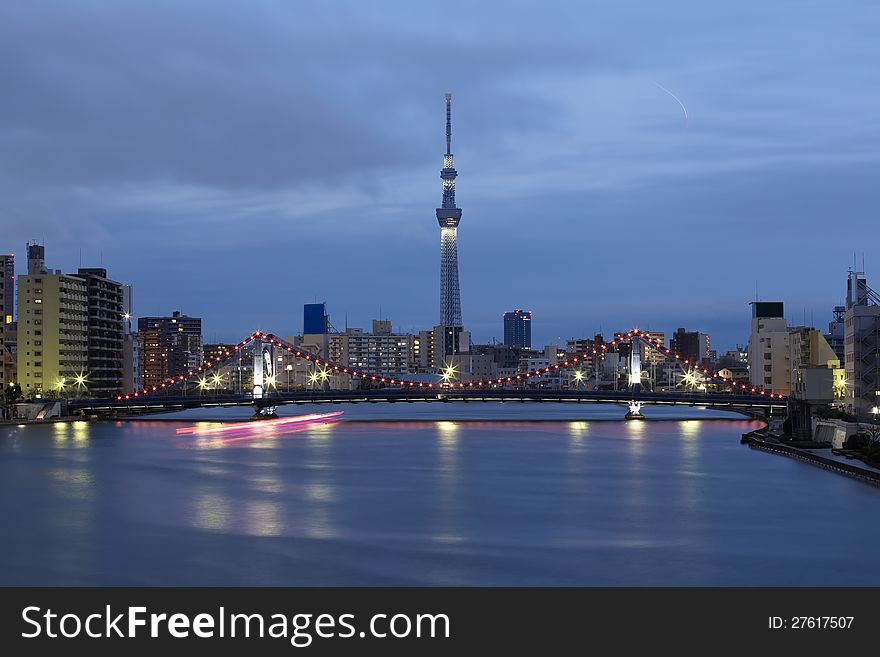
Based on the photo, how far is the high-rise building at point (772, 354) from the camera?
75812 millimetres

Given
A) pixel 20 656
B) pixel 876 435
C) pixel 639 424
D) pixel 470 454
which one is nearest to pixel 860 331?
pixel 876 435

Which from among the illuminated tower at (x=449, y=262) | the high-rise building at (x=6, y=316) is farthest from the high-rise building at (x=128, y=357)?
the illuminated tower at (x=449, y=262)

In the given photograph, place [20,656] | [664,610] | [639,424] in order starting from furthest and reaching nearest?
[639,424] < [664,610] < [20,656]

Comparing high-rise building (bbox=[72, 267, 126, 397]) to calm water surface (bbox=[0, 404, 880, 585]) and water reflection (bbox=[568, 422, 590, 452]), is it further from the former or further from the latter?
water reflection (bbox=[568, 422, 590, 452])

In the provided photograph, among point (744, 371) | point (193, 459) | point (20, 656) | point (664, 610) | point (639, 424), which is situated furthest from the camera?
point (744, 371)

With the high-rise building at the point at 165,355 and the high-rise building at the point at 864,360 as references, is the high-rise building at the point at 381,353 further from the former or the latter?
the high-rise building at the point at 864,360

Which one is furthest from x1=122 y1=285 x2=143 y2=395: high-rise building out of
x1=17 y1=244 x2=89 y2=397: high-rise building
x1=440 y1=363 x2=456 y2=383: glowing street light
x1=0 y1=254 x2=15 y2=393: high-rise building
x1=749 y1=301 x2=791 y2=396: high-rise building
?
x1=749 y1=301 x2=791 y2=396: high-rise building

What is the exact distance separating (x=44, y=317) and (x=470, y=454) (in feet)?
131

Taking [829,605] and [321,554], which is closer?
[829,605]

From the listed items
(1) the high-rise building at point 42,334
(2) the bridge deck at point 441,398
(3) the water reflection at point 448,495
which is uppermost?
(1) the high-rise building at point 42,334

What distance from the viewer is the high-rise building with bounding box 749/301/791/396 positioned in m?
75.8

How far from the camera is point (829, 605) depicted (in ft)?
52.4

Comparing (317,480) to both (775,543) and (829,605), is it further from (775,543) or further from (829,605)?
(829,605)

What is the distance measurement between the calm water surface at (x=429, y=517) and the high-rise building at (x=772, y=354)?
102 ft
